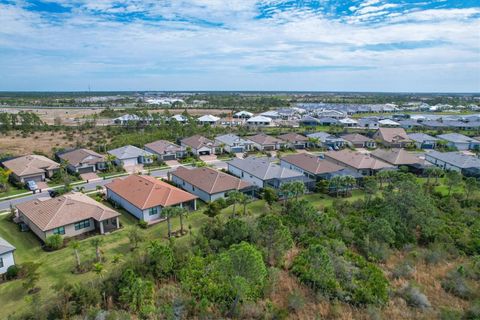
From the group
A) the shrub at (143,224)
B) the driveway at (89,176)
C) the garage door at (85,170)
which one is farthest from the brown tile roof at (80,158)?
the shrub at (143,224)

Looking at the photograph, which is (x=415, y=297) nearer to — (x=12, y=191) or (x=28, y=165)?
(x=12, y=191)

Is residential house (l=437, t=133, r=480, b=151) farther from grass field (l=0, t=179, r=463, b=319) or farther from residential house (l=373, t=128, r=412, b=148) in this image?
grass field (l=0, t=179, r=463, b=319)

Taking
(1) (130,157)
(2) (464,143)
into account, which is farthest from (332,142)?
(1) (130,157)

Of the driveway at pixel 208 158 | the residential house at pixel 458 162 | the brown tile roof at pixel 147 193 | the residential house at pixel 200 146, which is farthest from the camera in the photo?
the residential house at pixel 200 146

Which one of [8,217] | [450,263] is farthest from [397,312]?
[8,217]

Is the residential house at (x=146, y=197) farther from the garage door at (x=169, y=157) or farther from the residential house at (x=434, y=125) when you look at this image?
the residential house at (x=434, y=125)

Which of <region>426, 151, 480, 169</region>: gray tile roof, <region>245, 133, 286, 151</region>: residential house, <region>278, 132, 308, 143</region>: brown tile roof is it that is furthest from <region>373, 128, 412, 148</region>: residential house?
<region>245, 133, 286, 151</region>: residential house
